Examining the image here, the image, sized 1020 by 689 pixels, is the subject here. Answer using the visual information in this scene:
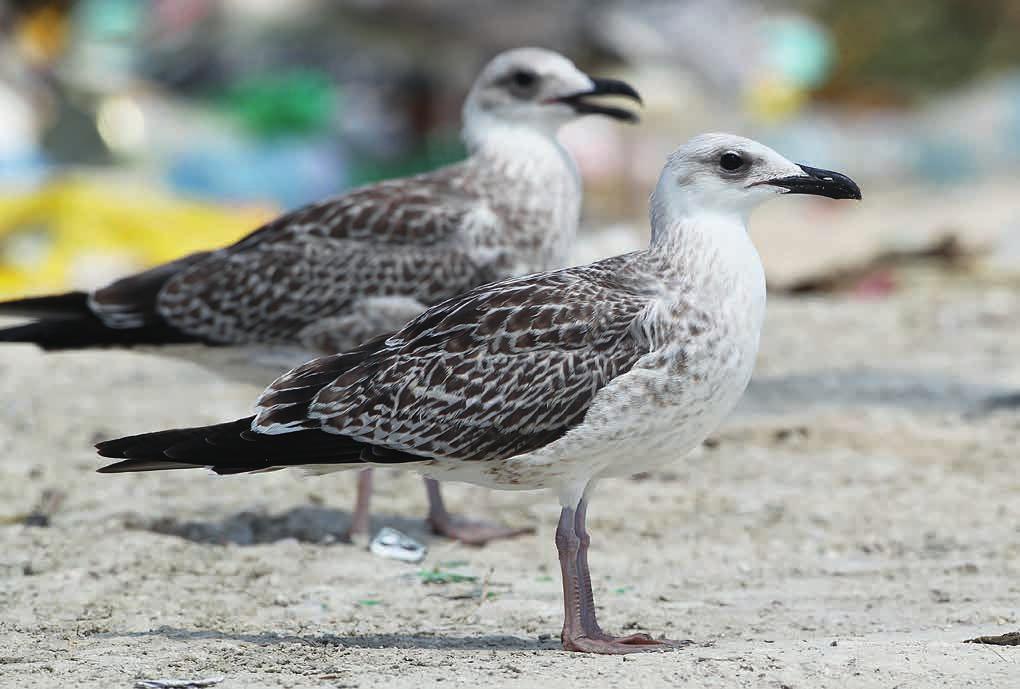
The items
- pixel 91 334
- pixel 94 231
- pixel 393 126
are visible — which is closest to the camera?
pixel 91 334

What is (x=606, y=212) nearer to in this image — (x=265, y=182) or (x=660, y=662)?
(x=265, y=182)

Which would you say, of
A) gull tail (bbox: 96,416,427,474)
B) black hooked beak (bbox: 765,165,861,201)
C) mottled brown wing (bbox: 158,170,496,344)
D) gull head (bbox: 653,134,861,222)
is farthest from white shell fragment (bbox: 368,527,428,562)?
black hooked beak (bbox: 765,165,861,201)

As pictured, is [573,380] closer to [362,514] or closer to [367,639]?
[367,639]

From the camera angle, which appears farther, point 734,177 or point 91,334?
point 91,334

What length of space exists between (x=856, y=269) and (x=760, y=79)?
9624 millimetres

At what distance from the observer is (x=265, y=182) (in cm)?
1527

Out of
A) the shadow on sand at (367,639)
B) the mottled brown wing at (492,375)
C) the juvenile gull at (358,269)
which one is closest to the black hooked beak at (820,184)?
the mottled brown wing at (492,375)

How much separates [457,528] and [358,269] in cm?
102

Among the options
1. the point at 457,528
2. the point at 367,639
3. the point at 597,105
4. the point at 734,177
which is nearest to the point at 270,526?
the point at 457,528

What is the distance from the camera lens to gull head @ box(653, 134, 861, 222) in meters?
4.28

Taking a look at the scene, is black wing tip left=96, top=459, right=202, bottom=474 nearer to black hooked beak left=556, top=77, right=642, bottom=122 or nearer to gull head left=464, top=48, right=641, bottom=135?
gull head left=464, top=48, right=641, bottom=135

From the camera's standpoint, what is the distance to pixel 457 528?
5746 millimetres

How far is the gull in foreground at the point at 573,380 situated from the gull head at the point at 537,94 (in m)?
1.76

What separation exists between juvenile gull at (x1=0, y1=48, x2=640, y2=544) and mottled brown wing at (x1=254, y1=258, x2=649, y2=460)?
118 cm
